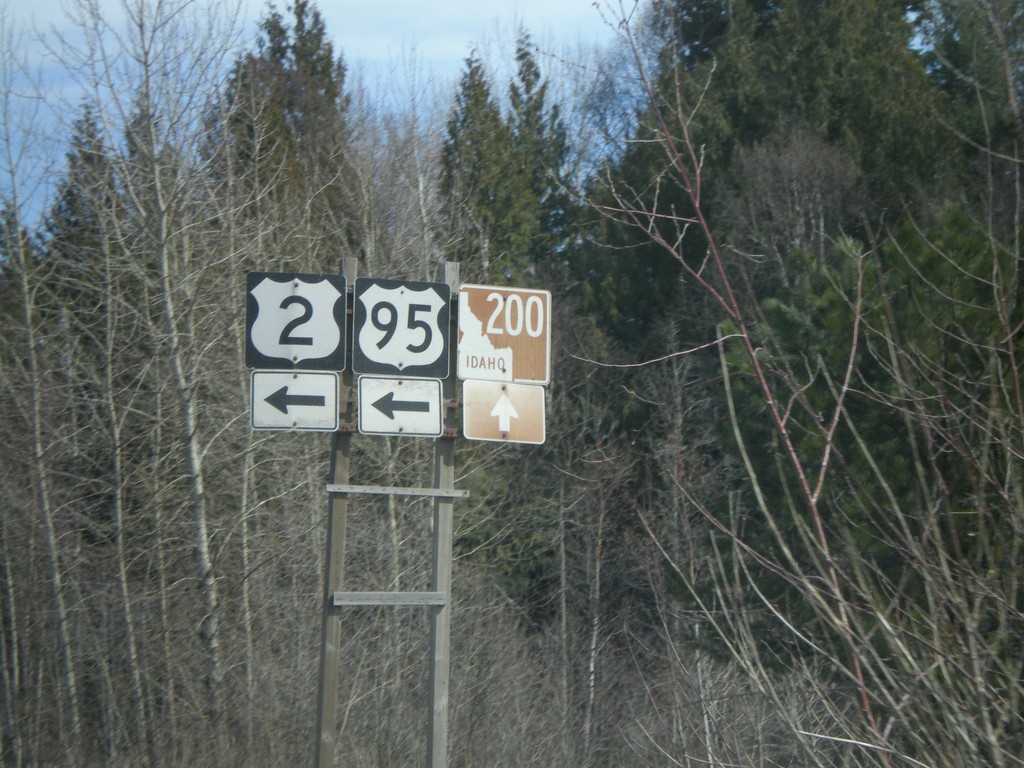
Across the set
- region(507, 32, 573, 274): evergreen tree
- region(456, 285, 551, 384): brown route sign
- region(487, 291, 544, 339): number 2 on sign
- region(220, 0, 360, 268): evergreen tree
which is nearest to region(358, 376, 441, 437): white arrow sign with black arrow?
region(456, 285, 551, 384): brown route sign

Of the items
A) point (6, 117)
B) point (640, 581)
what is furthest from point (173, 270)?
point (640, 581)

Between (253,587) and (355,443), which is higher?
(355,443)

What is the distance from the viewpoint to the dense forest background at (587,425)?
9.61 ft

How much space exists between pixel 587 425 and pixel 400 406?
68.5 ft

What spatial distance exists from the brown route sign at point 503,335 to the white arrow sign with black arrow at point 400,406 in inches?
9.2

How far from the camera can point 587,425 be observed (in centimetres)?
2648

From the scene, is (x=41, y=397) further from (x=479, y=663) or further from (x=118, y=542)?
(x=479, y=663)

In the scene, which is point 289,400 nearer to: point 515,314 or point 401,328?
point 401,328

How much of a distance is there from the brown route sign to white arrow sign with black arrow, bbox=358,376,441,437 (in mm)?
235

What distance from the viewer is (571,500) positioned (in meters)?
25.6

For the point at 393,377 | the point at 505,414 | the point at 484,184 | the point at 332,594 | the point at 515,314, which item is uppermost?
the point at 484,184

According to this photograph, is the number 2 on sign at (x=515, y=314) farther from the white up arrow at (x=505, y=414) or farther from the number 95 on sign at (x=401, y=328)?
the white up arrow at (x=505, y=414)

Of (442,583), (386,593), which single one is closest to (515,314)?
(442,583)

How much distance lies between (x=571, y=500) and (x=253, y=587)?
40.3 feet
